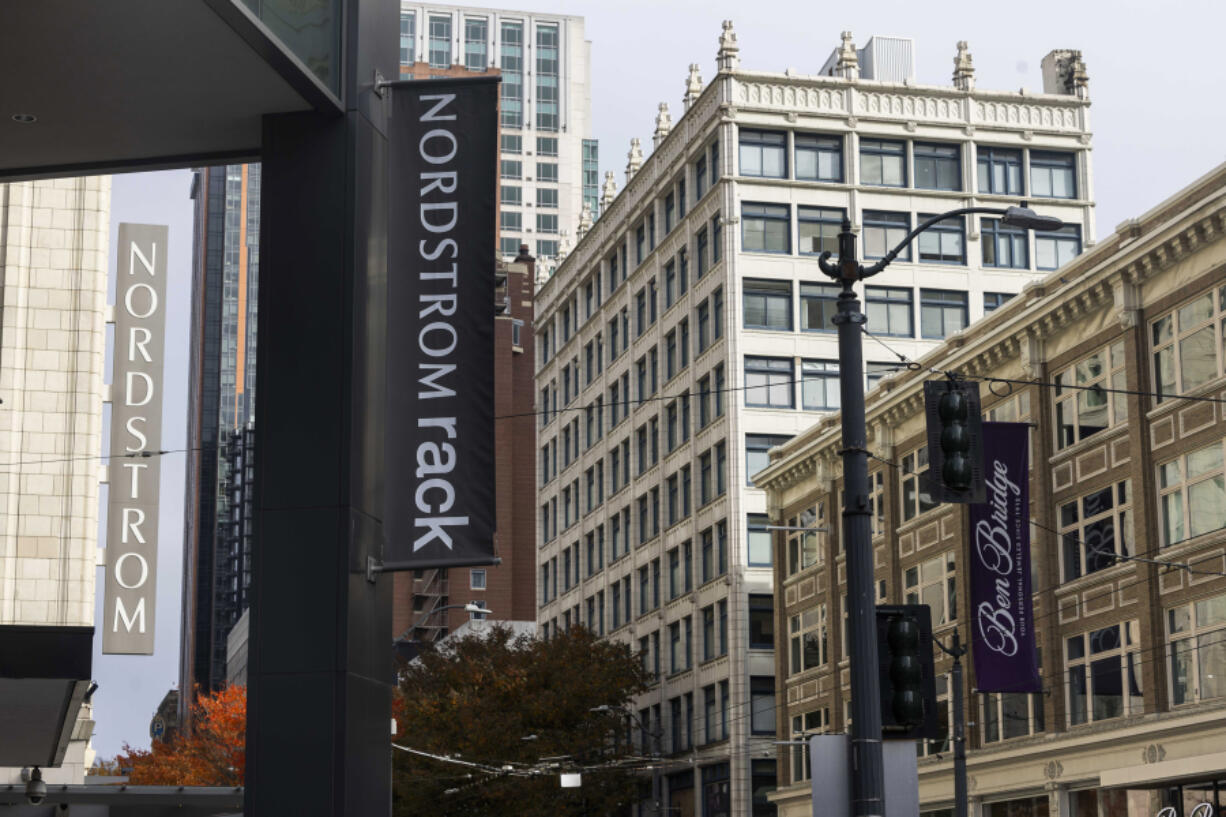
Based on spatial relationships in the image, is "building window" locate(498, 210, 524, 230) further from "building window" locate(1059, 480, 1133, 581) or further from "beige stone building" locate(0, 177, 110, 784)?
"beige stone building" locate(0, 177, 110, 784)

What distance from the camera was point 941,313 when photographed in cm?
7944

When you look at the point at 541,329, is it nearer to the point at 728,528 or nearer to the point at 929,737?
the point at 728,528

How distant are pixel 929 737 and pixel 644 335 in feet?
236

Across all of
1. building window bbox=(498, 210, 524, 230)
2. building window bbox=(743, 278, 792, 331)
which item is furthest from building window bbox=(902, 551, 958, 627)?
building window bbox=(498, 210, 524, 230)

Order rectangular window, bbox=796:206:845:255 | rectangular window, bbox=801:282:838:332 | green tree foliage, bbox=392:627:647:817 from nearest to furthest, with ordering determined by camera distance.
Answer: green tree foliage, bbox=392:627:647:817
rectangular window, bbox=801:282:838:332
rectangular window, bbox=796:206:845:255

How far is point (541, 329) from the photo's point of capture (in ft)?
357

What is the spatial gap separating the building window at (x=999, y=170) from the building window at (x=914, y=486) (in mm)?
25212

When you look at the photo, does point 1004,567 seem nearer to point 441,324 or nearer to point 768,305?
point 441,324

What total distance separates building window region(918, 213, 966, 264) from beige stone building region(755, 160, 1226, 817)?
828 inches

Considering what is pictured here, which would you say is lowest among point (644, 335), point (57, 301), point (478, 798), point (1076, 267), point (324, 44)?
point (478, 798)

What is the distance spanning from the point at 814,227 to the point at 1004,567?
35.1m

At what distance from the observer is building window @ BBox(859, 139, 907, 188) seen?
264 ft

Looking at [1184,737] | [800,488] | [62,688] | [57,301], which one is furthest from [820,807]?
[800,488]

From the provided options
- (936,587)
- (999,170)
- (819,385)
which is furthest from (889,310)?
(936,587)
